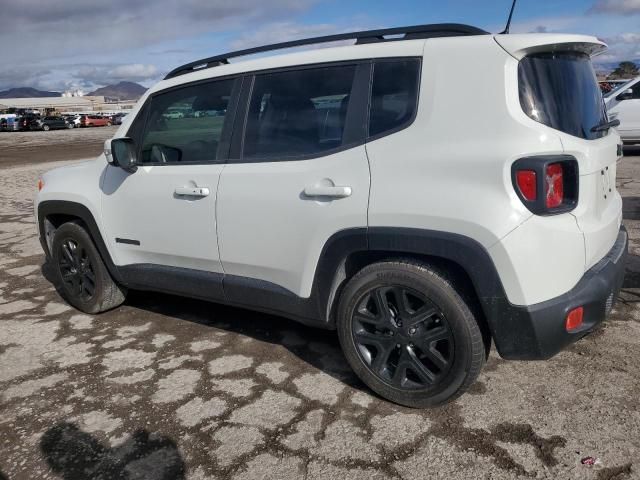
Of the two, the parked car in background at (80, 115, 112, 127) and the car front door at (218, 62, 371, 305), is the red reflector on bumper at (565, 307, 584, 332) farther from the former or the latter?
the parked car in background at (80, 115, 112, 127)

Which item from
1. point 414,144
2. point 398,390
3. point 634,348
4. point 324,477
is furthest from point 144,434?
point 634,348

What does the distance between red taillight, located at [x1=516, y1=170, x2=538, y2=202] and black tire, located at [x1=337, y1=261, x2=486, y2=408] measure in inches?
22.0

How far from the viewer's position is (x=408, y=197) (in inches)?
106

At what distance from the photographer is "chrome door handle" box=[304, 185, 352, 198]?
287 cm

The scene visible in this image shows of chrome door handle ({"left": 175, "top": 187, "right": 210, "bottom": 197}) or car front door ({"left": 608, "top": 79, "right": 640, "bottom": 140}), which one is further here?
car front door ({"left": 608, "top": 79, "right": 640, "bottom": 140})

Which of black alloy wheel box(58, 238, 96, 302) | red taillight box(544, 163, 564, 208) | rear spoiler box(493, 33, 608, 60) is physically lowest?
black alloy wheel box(58, 238, 96, 302)

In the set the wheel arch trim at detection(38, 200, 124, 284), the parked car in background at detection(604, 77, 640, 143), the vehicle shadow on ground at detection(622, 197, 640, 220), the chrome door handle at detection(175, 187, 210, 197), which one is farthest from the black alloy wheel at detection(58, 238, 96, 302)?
the parked car in background at detection(604, 77, 640, 143)

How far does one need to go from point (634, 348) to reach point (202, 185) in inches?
112

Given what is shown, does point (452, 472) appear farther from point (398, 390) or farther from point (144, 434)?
point (144, 434)

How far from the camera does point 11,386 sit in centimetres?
344

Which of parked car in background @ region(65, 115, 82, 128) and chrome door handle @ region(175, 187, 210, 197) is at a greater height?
chrome door handle @ region(175, 187, 210, 197)

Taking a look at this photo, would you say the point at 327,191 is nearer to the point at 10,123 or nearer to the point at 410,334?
the point at 410,334

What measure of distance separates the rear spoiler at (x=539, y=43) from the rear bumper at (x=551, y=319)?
1.07m

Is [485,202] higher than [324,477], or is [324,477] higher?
[485,202]
